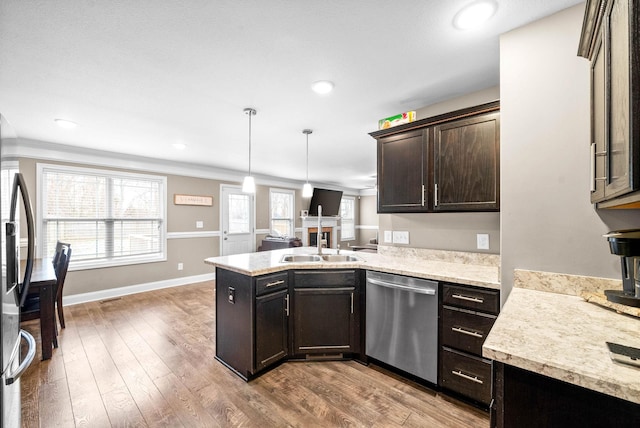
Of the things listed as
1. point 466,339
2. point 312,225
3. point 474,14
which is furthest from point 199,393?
point 312,225

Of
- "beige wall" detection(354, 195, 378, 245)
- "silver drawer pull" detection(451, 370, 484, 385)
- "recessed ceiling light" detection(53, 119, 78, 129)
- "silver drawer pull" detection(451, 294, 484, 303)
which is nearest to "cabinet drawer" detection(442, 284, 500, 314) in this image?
"silver drawer pull" detection(451, 294, 484, 303)

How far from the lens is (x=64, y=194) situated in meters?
4.07

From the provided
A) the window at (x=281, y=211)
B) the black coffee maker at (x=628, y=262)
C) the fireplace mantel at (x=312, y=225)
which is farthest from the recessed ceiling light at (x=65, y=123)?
the fireplace mantel at (x=312, y=225)

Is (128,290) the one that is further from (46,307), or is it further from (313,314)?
(313,314)

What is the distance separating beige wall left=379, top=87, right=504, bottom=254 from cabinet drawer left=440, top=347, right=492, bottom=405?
3.07 feet

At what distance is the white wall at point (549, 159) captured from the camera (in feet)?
4.70

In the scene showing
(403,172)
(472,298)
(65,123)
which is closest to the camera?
(472,298)

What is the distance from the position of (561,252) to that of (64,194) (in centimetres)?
577

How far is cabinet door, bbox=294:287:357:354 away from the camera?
7.77 feet

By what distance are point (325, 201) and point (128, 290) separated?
177 inches

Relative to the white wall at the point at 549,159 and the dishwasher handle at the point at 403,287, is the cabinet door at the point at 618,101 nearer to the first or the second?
the white wall at the point at 549,159

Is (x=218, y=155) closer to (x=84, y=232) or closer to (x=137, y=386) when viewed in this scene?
(x=84, y=232)

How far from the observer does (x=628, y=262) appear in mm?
1218

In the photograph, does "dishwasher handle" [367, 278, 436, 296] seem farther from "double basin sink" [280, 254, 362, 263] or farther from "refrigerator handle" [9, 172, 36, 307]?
"refrigerator handle" [9, 172, 36, 307]
